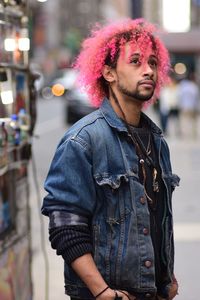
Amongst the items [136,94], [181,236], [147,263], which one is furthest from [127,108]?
[181,236]

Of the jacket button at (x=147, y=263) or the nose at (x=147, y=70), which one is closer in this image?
the jacket button at (x=147, y=263)

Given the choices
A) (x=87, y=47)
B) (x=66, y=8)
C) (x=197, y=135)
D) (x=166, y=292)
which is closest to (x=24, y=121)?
(x=87, y=47)

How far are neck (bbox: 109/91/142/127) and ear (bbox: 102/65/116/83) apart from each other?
0.20ft

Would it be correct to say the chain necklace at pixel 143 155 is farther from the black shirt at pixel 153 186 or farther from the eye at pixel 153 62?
the eye at pixel 153 62

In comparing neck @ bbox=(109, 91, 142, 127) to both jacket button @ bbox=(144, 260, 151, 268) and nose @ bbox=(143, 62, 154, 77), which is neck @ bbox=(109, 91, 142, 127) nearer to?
nose @ bbox=(143, 62, 154, 77)

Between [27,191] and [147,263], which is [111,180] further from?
[27,191]

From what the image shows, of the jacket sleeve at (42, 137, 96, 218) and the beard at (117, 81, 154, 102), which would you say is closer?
the jacket sleeve at (42, 137, 96, 218)

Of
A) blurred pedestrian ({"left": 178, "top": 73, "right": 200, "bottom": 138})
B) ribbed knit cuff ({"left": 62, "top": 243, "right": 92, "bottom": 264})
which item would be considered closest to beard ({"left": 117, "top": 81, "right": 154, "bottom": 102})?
ribbed knit cuff ({"left": 62, "top": 243, "right": 92, "bottom": 264})

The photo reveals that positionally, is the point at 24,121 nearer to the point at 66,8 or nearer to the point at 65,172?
the point at 65,172

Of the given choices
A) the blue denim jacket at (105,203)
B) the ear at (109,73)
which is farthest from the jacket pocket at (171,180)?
the ear at (109,73)

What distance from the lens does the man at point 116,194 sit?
292cm

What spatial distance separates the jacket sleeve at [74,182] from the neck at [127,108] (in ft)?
0.81

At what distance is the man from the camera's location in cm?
292

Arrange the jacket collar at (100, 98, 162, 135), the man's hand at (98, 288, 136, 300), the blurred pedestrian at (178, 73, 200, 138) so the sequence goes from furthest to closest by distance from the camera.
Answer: the blurred pedestrian at (178, 73, 200, 138) < the jacket collar at (100, 98, 162, 135) < the man's hand at (98, 288, 136, 300)
